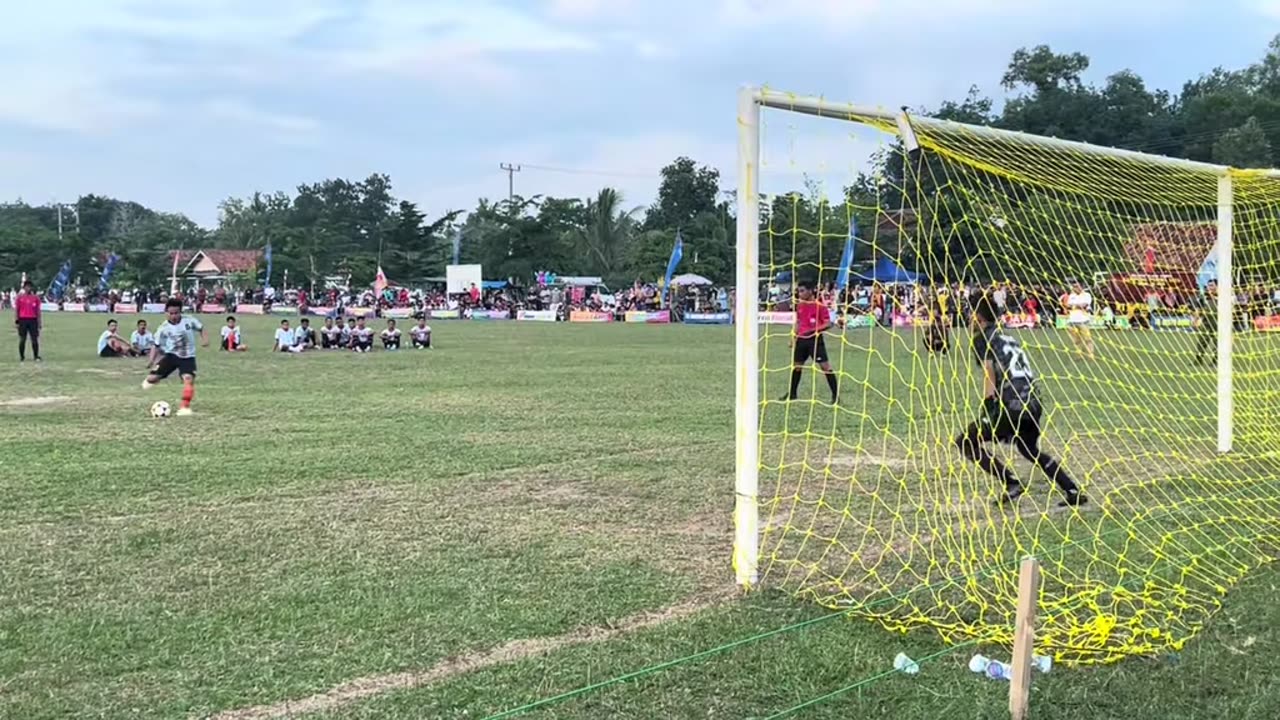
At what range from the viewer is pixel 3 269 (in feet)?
216

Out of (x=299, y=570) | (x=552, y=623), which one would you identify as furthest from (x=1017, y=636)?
(x=299, y=570)

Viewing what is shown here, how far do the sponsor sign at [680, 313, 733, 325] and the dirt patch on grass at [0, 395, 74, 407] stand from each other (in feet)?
101

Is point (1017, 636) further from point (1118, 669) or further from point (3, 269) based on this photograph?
point (3, 269)

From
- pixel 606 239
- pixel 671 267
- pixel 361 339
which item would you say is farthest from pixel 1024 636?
pixel 606 239

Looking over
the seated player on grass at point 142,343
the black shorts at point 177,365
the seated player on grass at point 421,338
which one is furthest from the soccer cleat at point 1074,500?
the seated player on grass at point 421,338

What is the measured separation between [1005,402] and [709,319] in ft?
119

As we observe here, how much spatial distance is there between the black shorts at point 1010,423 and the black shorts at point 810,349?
5.57 m

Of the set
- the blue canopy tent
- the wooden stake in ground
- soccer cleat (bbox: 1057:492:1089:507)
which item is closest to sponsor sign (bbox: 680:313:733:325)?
the blue canopy tent

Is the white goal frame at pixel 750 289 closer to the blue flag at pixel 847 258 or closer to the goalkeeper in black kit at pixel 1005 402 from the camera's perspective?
the blue flag at pixel 847 258

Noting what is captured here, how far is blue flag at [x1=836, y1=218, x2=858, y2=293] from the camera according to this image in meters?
6.95

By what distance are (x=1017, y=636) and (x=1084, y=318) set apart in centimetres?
1120

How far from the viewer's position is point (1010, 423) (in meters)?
7.25

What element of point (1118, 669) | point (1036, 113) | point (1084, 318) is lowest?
point (1118, 669)

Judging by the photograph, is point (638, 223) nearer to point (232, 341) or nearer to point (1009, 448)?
point (232, 341)
